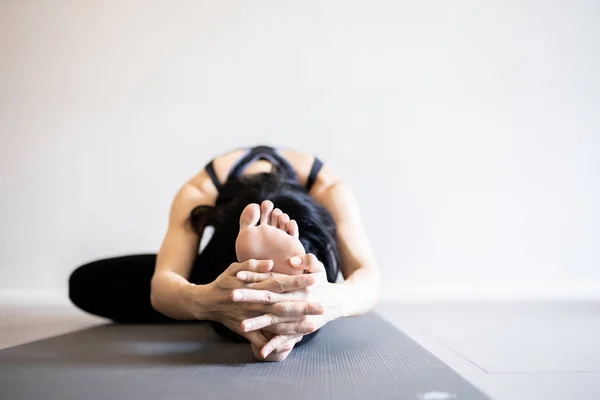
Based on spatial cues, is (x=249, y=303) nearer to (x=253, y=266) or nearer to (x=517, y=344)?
(x=253, y=266)

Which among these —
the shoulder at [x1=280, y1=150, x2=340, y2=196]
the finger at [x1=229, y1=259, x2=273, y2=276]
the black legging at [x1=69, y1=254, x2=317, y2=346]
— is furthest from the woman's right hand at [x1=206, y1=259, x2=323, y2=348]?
the black legging at [x1=69, y1=254, x2=317, y2=346]

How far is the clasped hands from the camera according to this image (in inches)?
34.3

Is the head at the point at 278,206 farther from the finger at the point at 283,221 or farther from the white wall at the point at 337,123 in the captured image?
the white wall at the point at 337,123

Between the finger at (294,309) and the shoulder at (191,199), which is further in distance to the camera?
the shoulder at (191,199)

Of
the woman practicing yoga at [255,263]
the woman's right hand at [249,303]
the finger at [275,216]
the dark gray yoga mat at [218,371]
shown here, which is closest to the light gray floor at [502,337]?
the dark gray yoga mat at [218,371]

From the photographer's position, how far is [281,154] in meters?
1.52

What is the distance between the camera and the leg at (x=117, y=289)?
1567 mm

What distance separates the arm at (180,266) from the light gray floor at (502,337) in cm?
42

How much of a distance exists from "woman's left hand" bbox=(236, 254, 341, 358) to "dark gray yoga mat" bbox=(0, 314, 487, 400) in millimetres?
55

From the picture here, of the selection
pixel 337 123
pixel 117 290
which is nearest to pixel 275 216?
pixel 117 290

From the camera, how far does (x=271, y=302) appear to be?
875 millimetres

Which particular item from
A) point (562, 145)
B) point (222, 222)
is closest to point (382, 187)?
point (562, 145)

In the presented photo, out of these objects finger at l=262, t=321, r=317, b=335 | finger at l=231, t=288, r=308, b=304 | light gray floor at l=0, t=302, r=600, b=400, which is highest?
finger at l=231, t=288, r=308, b=304

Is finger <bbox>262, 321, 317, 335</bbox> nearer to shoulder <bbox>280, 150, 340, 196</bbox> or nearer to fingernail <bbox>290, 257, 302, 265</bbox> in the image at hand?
fingernail <bbox>290, 257, 302, 265</bbox>
